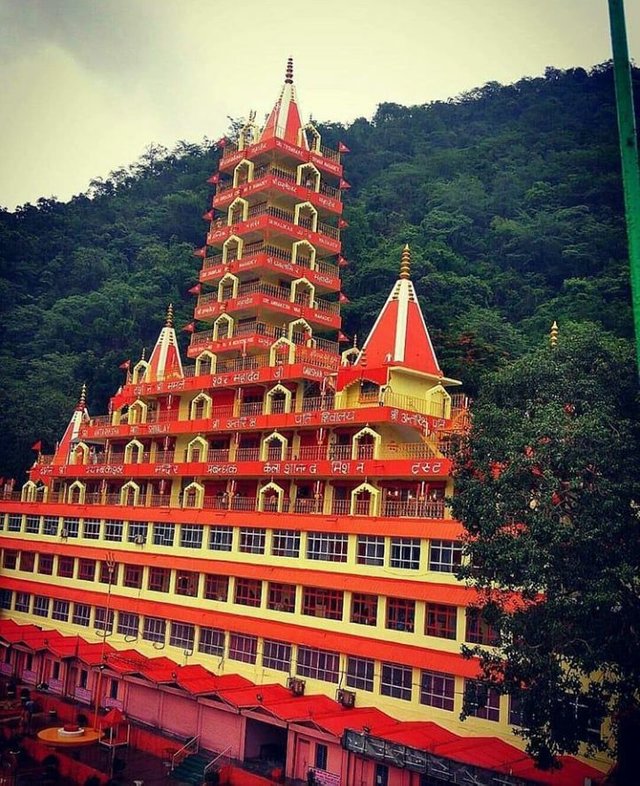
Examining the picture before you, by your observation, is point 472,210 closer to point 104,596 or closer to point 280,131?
point 280,131

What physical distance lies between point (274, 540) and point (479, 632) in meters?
8.20

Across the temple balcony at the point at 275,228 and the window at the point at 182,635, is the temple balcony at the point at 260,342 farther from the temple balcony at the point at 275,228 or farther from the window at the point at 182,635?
the window at the point at 182,635

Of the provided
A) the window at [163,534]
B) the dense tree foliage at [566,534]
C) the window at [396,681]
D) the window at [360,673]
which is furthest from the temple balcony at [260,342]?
the dense tree foliage at [566,534]

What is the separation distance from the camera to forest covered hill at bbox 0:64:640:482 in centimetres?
5178

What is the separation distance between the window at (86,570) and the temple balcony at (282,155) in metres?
17.6

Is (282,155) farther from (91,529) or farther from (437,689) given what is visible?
(437,689)

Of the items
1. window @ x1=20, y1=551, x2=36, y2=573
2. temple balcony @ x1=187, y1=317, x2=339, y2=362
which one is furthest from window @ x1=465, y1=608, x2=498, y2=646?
window @ x1=20, y1=551, x2=36, y2=573

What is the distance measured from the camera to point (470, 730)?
66.9 feet

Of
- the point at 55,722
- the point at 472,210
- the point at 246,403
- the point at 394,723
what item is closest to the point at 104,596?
the point at 55,722

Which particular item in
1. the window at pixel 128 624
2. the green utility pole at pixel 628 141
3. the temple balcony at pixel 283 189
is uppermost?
the temple balcony at pixel 283 189

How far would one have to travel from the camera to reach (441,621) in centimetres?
2158

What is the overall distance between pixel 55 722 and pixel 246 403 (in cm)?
1271

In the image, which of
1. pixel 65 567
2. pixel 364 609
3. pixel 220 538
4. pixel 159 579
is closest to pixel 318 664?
pixel 364 609

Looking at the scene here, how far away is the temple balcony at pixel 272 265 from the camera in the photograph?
32625 mm
